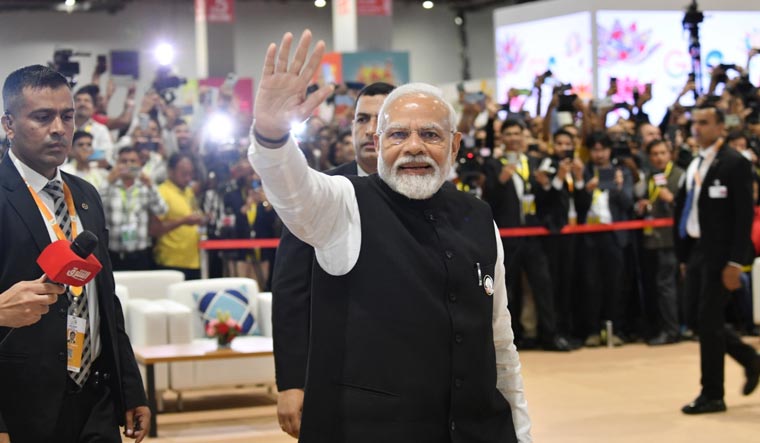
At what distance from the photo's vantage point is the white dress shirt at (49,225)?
319cm

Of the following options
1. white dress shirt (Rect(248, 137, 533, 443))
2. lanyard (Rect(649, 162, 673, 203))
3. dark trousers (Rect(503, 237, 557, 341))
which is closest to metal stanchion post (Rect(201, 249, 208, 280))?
dark trousers (Rect(503, 237, 557, 341))

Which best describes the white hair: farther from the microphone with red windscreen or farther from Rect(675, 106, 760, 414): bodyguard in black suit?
Rect(675, 106, 760, 414): bodyguard in black suit

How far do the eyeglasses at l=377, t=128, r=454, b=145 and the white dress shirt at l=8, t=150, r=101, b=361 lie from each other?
0.97 metres

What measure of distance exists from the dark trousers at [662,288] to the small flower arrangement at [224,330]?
4.35 meters

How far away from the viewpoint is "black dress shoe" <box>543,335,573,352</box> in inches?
396

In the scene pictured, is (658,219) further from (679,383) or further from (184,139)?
(184,139)

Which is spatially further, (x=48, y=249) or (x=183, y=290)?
(x=183, y=290)

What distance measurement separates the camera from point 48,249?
274 cm

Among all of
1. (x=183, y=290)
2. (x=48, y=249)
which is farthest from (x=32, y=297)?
(x=183, y=290)

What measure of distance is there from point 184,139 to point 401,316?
25.6 ft

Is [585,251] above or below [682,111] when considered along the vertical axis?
below

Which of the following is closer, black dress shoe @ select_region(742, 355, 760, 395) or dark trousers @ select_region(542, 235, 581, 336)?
black dress shoe @ select_region(742, 355, 760, 395)

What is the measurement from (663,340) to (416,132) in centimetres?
794

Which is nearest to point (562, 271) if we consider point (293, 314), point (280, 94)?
point (293, 314)
